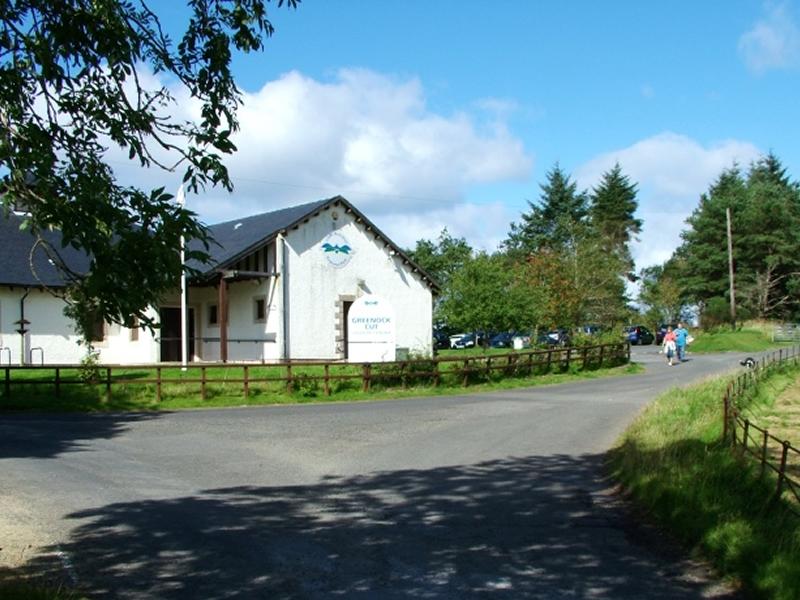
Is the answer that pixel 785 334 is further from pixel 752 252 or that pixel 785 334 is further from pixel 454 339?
pixel 454 339

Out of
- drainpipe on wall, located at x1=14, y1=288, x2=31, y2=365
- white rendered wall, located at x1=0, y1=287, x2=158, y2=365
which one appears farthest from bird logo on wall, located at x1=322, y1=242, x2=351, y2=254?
drainpipe on wall, located at x1=14, y1=288, x2=31, y2=365

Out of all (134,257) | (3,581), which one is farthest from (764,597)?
(3,581)

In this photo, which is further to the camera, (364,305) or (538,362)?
(538,362)

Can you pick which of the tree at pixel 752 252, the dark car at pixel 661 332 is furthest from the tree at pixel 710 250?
the dark car at pixel 661 332

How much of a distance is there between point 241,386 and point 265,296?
386 inches

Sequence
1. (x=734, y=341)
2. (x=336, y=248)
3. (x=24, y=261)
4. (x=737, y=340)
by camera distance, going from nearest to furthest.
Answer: (x=24, y=261) < (x=336, y=248) < (x=734, y=341) < (x=737, y=340)

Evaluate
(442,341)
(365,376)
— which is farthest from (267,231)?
(442,341)

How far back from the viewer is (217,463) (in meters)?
12.5

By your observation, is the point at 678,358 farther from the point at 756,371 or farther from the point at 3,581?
the point at 3,581

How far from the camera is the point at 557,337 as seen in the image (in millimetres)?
47562

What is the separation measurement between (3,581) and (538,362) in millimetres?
24931

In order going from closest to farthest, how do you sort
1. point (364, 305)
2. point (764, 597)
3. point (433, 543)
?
point (764, 597) < point (433, 543) < point (364, 305)

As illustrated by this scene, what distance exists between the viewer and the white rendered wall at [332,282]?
3256 centimetres

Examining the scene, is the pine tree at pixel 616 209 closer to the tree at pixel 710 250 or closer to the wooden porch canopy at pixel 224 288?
the tree at pixel 710 250
